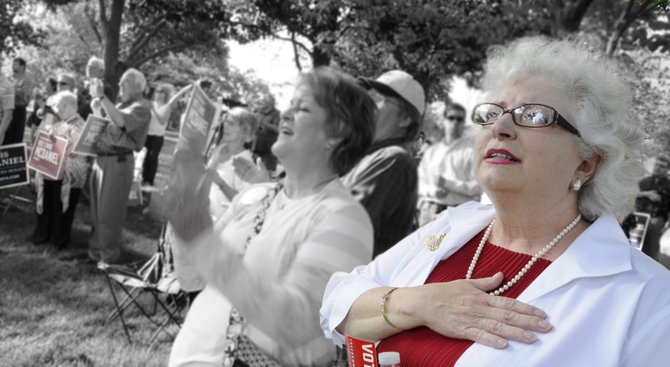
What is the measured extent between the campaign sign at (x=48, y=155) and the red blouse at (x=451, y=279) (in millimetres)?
5354

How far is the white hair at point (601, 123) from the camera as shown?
1469mm

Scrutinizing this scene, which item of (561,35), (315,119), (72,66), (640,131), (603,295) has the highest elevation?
(561,35)

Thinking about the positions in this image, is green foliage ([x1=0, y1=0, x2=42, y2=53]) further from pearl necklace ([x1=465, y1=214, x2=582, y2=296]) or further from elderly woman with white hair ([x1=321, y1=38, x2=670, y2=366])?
pearl necklace ([x1=465, y1=214, x2=582, y2=296])

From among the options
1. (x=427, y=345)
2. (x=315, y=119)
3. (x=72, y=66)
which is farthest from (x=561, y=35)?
(x=72, y=66)

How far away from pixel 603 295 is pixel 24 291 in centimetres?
498

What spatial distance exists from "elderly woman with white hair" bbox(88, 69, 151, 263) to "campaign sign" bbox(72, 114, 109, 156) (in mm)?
46

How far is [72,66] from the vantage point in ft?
141

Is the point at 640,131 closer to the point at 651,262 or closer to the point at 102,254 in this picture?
the point at 651,262

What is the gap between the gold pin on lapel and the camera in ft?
5.54

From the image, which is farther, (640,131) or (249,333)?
(249,333)

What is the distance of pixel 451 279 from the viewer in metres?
1.58

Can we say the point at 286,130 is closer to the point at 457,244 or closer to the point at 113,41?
the point at 457,244

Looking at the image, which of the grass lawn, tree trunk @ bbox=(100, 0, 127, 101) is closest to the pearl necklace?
the grass lawn

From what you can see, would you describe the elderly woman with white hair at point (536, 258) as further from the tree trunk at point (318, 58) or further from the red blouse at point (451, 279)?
the tree trunk at point (318, 58)
